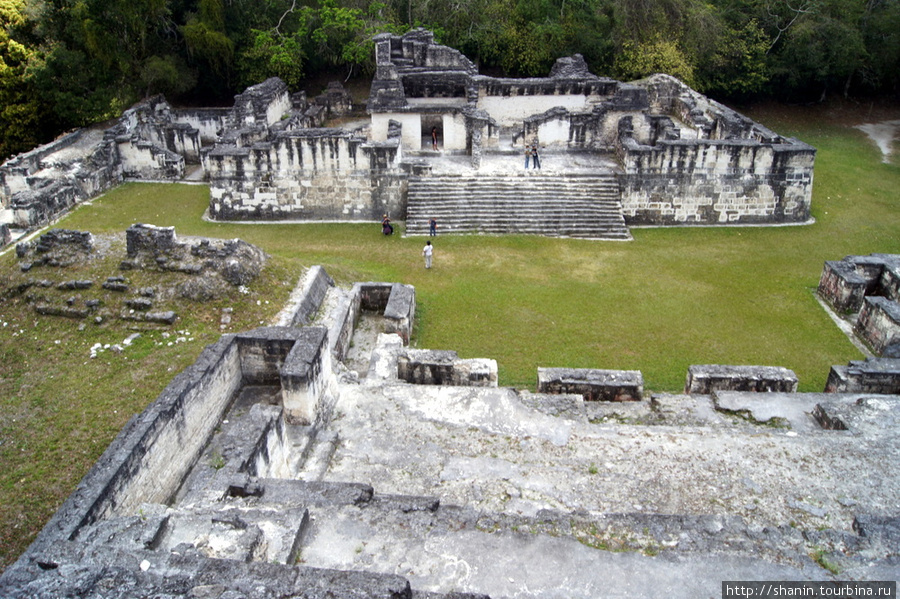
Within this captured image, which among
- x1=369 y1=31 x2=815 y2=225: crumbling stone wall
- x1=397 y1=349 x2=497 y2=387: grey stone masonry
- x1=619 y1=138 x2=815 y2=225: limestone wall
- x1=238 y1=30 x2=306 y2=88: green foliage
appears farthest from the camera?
x1=238 y1=30 x2=306 y2=88: green foliage

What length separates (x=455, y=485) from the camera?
8.38 m

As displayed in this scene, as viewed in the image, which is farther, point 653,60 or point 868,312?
point 653,60

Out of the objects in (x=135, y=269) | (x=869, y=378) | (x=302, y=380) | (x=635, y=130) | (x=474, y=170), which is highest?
(x=635, y=130)

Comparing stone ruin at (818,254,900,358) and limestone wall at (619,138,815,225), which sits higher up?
limestone wall at (619,138,815,225)

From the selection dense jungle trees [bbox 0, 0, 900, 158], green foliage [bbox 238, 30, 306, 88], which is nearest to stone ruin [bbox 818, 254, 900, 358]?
dense jungle trees [bbox 0, 0, 900, 158]

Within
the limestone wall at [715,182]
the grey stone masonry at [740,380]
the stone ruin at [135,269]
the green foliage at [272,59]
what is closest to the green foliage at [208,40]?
the green foliage at [272,59]

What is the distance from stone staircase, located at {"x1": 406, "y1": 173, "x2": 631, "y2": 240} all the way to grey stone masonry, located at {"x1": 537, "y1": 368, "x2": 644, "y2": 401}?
803 centimetres

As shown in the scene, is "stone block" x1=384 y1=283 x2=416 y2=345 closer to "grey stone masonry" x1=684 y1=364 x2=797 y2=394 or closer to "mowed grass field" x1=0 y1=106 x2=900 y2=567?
"mowed grass field" x1=0 y1=106 x2=900 y2=567

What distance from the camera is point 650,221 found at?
766 inches

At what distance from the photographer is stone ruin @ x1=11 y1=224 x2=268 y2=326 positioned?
12.1 metres

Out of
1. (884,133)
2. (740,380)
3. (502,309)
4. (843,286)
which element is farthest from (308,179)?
(884,133)

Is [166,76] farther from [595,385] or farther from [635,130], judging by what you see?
[595,385]

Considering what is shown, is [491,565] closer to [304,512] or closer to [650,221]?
[304,512]

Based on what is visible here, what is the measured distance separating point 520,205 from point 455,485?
38.8 ft
